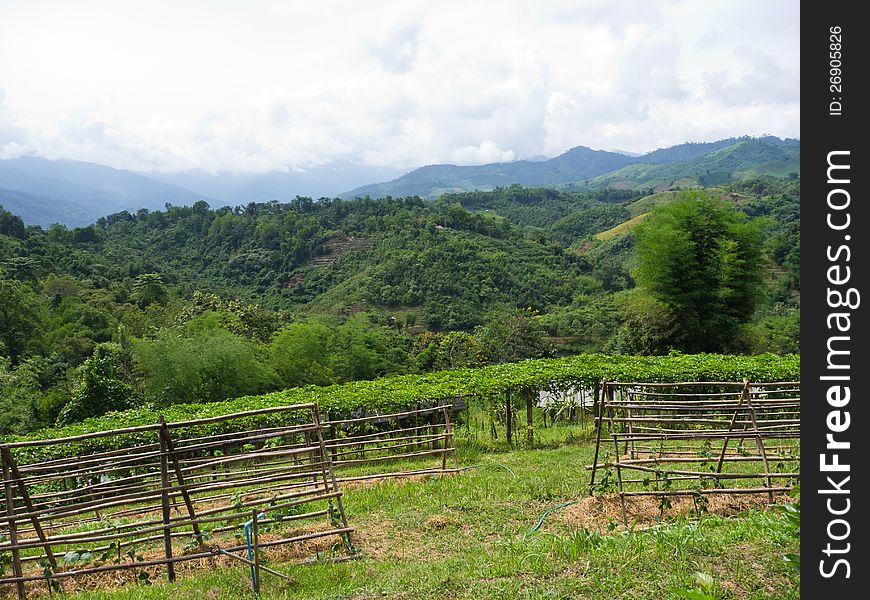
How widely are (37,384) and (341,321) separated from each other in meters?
A: 19.7

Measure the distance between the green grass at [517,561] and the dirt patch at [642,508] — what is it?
123mm

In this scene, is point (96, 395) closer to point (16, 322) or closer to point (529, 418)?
point (529, 418)

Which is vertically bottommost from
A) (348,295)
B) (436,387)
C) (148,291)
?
(436,387)

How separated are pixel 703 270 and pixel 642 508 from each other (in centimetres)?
1539

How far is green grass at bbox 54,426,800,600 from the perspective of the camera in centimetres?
382

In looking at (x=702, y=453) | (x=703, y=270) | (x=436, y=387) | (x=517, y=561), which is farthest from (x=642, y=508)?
(x=703, y=270)

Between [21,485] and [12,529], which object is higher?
[21,485]

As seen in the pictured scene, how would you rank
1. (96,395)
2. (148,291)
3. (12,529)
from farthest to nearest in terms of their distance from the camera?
(148,291) < (96,395) < (12,529)

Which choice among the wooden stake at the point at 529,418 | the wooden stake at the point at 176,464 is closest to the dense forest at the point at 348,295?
the wooden stake at the point at 529,418

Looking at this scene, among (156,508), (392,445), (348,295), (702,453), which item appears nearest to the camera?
(156,508)

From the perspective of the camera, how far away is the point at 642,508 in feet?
19.8

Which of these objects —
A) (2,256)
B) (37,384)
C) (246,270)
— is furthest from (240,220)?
(37,384)

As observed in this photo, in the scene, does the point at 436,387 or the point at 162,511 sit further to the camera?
→ the point at 436,387
